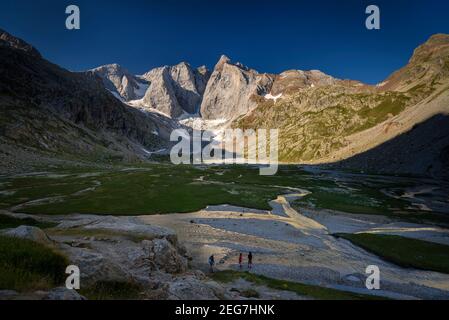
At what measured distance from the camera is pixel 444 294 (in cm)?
3509

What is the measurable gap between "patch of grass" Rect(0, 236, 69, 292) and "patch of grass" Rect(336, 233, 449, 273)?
4617 cm

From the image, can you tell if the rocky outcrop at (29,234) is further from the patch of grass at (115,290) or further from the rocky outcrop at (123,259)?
the patch of grass at (115,290)

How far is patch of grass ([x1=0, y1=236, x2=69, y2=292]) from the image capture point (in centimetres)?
1413

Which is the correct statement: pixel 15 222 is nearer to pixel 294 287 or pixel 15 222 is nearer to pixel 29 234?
pixel 29 234

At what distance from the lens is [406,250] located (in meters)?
50.4

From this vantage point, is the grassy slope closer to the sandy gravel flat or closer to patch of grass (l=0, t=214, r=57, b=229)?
the sandy gravel flat

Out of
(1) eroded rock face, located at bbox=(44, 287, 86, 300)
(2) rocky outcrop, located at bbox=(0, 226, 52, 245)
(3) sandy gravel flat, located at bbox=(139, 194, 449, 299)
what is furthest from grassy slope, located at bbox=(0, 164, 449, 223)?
(1) eroded rock face, located at bbox=(44, 287, 86, 300)

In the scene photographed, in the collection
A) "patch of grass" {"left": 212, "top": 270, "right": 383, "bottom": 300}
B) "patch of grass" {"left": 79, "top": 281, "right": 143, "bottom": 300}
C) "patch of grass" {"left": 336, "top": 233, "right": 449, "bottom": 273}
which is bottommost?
"patch of grass" {"left": 336, "top": 233, "right": 449, "bottom": 273}

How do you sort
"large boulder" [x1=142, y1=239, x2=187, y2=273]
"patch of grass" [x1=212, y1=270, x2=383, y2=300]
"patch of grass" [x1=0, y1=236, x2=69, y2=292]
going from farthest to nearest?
1. "large boulder" [x1=142, y1=239, x2=187, y2=273]
2. "patch of grass" [x1=212, y1=270, x2=383, y2=300]
3. "patch of grass" [x1=0, y1=236, x2=69, y2=292]

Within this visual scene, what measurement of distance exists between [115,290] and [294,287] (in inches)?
812

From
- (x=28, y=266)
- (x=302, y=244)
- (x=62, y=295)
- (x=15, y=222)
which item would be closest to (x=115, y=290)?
(x=28, y=266)

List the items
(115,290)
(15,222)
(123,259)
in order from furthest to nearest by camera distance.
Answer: (15,222) < (123,259) < (115,290)
